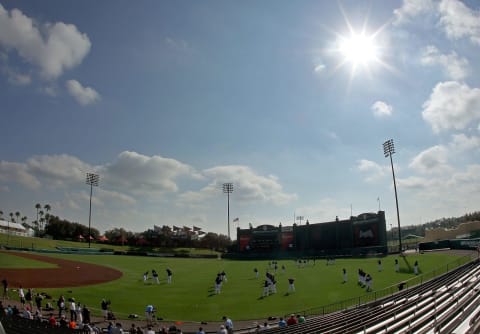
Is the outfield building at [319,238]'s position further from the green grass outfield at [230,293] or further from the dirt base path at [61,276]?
the dirt base path at [61,276]

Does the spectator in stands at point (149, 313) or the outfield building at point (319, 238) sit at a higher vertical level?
the outfield building at point (319, 238)

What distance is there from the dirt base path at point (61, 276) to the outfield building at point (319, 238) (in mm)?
41559

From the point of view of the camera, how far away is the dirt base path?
37.4 metres

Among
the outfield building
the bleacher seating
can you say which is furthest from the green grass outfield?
the outfield building

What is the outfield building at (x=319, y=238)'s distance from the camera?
69.7m

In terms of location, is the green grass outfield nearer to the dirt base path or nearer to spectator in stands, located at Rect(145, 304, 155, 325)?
spectator in stands, located at Rect(145, 304, 155, 325)

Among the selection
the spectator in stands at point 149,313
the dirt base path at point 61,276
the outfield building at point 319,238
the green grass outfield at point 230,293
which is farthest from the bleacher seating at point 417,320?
the outfield building at point 319,238

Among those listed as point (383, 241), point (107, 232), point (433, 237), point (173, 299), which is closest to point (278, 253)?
point (383, 241)

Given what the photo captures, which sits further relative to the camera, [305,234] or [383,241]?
[305,234]

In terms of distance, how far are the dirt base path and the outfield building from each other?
41.6 m

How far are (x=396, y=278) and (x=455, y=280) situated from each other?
815cm

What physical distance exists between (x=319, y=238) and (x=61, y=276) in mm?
55357

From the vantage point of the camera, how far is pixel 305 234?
3361 inches

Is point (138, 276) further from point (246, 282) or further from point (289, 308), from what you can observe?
point (289, 308)
